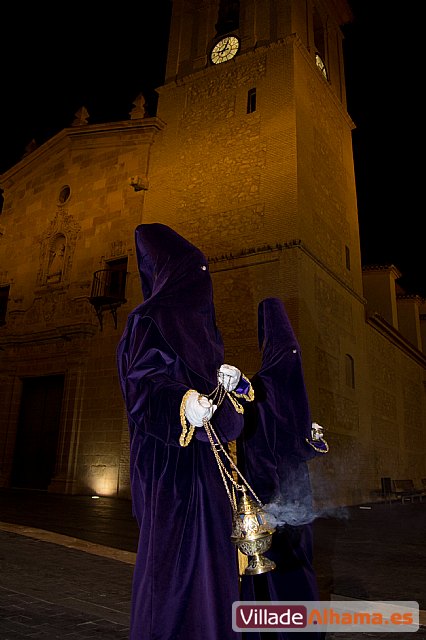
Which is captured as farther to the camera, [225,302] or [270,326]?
[225,302]

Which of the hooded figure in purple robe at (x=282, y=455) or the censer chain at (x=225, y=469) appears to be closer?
the censer chain at (x=225, y=469)

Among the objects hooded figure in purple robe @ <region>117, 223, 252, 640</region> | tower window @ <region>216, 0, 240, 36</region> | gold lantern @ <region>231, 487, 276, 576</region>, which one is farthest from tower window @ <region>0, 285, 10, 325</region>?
gold lantern @ <region>231, 487, 276, 576</region>

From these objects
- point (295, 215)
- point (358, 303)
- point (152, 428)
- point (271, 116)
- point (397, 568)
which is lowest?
point (397, 568)

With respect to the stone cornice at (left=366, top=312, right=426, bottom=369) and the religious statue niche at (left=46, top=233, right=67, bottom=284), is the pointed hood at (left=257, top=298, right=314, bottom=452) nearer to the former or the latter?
the stone cornice at (left=366, top=312, right=426, bottom=369)

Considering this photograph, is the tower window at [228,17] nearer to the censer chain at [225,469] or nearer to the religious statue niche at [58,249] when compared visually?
the religious statue niche at [58,249]

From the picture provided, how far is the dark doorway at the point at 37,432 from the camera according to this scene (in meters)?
14.6

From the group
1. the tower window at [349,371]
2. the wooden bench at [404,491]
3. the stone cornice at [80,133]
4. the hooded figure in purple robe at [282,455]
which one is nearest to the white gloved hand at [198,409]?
the hooded figure in purple robe at [282,455]

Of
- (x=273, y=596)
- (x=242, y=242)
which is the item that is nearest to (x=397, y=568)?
(x=273, y=596)

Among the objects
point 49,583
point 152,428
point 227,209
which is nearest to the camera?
point 152,428

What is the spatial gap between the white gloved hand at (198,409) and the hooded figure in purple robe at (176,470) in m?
0.01

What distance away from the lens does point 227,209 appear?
14.1 m

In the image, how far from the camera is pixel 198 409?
6.19 ft

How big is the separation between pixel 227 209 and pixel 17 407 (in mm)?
9207

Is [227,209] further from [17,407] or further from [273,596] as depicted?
[273,596]
